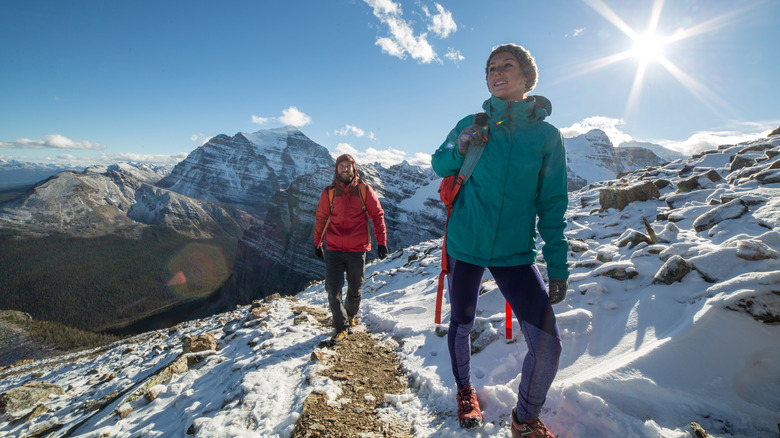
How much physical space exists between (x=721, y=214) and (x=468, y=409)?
6545 millimetres

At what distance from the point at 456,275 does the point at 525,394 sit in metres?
1.10

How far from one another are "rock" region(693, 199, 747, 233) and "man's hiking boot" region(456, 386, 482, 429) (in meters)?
6.16

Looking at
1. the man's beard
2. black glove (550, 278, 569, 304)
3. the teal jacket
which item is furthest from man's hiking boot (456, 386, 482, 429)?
the man's beard

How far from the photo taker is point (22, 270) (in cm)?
16088

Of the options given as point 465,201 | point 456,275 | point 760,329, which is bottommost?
point 760,329

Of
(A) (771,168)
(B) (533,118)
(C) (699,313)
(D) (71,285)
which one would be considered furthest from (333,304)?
(D) (71,285)

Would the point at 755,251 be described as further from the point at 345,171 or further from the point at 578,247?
the point at 345,171

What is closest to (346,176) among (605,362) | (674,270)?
(605,362)

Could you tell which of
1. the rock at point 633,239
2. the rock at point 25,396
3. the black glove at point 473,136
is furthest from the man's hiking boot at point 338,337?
the rock at point 25,396

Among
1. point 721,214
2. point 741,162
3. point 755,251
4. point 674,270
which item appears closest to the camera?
point 755,251

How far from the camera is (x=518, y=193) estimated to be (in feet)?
8.51

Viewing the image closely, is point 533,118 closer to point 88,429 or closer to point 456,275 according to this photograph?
point 456,275

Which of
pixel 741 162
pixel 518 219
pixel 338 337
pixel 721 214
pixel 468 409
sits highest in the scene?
pixel 741 162

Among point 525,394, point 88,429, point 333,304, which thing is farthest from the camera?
point 333,304
